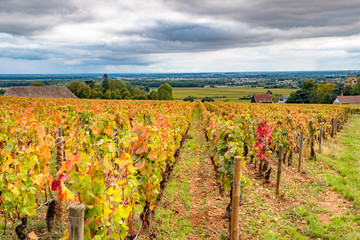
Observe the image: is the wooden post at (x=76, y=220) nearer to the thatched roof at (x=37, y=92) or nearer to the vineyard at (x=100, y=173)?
the vineyard at (x=100, y=173)

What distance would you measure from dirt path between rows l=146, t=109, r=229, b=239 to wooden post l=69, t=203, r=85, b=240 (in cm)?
310

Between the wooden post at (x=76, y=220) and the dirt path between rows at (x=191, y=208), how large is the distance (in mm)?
3101

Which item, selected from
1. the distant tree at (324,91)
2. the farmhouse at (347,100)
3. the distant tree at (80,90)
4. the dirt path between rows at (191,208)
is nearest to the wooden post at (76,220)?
the dirt path between rows at (191,208)

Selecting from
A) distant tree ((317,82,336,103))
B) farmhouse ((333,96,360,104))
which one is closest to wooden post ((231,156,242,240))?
farmhouse ((333,96,360,104))

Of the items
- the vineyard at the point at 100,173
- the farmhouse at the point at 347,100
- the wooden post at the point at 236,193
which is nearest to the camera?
the vineyard at the point at 100,173

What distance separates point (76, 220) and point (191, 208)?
14.5 feet

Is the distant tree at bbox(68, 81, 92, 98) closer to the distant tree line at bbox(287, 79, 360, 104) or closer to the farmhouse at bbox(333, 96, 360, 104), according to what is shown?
the distant tree line at bbox(287, 79, 360, 104)

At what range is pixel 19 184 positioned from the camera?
3094 mm

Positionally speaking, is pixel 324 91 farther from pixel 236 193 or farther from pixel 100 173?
pixel 100 173

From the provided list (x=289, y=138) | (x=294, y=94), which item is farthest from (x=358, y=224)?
(x=294, y=94)

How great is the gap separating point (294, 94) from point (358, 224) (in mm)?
70999

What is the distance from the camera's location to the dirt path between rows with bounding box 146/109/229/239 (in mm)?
4957

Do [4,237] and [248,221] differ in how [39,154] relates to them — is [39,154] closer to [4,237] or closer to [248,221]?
[4,237]

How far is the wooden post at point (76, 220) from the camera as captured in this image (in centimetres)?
182
